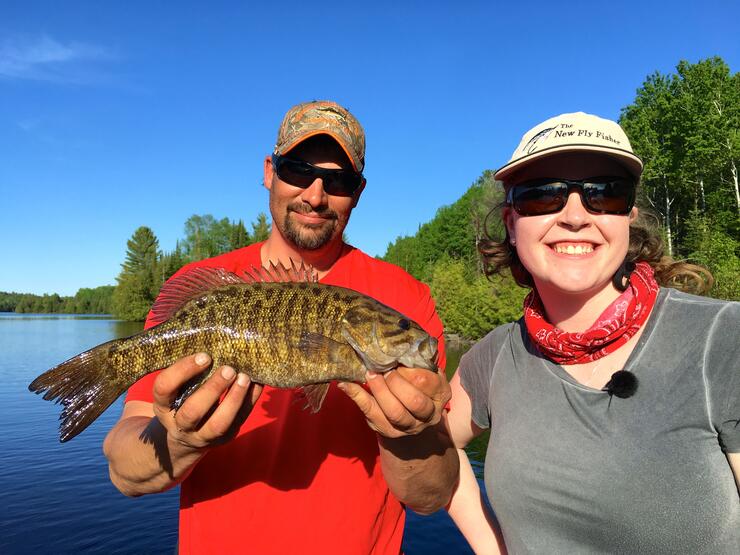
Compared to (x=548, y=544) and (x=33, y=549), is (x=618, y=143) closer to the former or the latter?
(x=548, y=544)

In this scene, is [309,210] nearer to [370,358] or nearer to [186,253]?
[370,358]

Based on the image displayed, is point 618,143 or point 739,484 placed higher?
point 618,143

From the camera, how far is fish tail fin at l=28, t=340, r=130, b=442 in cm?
328

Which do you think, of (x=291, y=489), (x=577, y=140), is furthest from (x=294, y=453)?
(x=577, y=140)

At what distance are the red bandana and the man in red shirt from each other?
2.34 feet

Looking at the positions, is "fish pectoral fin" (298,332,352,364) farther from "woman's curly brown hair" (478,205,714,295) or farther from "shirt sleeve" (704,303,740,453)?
"shirt sleeve" (704,303,740,453)

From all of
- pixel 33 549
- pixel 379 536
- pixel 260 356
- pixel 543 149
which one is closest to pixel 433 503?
pixel 379 536

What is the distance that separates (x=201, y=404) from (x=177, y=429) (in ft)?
0.87

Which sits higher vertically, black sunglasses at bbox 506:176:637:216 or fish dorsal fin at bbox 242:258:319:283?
black sunglasses at bbox 506:176:637:216

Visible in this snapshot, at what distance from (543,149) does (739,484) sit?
2.01 m

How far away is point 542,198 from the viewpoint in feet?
10.1

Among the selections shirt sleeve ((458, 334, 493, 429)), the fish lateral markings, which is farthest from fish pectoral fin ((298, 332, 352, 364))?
shirt sleeve ((458, 334, 493, 429))

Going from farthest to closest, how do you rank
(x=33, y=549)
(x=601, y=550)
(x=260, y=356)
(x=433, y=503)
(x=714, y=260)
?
1. (x=714, y=260)
2. (x=33, y=549)
3. (x=433, y=503)
4. (x=260, y=356)
5. (x=601, y=550)

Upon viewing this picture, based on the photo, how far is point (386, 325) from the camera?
3443 millimetres
